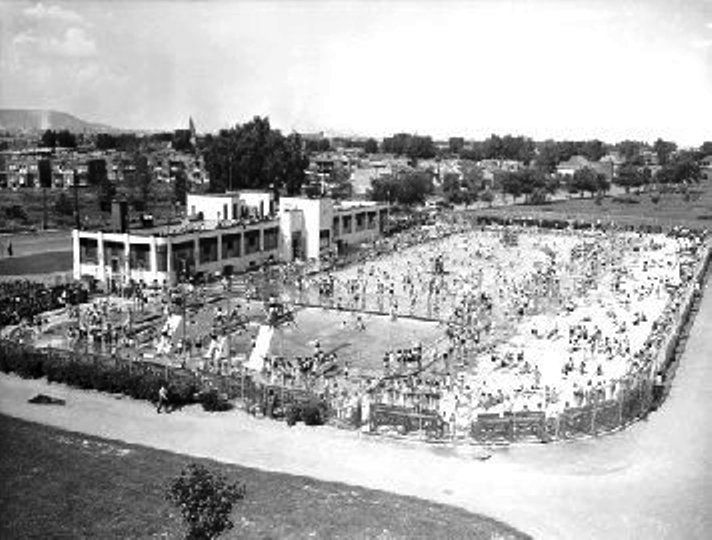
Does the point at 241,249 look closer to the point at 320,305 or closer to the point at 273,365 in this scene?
the point at 320,305

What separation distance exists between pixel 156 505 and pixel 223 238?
36.5 metres

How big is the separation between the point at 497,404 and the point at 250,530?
12860 mm

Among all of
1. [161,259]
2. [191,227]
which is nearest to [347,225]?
[191,227]

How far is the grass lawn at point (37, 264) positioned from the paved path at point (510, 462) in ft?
93.5

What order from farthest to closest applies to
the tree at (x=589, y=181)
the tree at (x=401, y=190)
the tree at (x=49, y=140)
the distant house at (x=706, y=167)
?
the distant house at (x=706, y=167)
the tree at (x=49, y=140)
the tree at (x=589, y=181)
the tree at (x=401, y=190)

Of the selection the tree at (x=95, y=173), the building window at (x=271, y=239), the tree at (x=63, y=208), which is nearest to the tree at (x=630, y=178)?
the tree at (x=95, y=173)

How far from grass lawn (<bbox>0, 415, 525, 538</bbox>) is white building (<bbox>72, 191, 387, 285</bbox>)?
1076 inches

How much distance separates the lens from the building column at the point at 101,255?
50.2 meters

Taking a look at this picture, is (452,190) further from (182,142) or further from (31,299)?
(31,299)

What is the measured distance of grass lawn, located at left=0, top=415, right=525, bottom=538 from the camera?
17594 millimetres

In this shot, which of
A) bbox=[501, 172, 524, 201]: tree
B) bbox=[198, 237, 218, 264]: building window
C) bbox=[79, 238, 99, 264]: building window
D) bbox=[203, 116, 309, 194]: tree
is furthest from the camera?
bbox=[501, 172, 524, 201]: tree

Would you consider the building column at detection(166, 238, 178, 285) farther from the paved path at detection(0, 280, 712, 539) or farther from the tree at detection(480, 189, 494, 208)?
the tree at detection(480, 189, 494, 208)

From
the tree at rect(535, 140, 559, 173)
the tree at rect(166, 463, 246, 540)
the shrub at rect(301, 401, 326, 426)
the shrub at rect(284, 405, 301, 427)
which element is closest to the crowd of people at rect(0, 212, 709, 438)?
the shrub at rect(301, 401, 326, 426)

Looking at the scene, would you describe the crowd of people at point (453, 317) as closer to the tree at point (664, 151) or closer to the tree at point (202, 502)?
the tree at point (202, 502)
